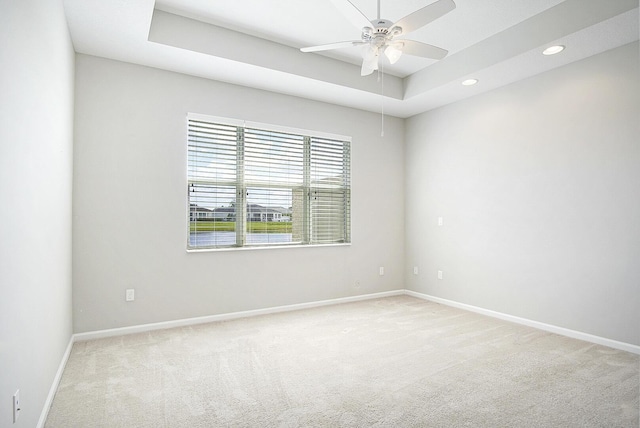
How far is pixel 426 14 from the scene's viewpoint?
2.22 m

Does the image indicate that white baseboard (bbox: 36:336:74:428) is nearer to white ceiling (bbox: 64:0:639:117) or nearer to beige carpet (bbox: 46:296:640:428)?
beige carpet (bbox: 46:296:640:428)

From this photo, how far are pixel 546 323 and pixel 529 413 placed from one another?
6.33 feet

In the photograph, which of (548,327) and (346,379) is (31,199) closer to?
(346,379)

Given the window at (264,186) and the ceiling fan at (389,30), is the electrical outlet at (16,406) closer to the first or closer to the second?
the window at (264,186)

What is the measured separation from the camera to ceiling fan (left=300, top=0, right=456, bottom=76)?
2174 millimetres

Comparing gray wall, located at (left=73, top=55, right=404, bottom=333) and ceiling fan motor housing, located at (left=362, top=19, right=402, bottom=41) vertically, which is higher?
ceiling fan motor housing, located at (left=362, top=19, right=402, bottom=41)

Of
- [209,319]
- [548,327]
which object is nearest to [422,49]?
[548,327]

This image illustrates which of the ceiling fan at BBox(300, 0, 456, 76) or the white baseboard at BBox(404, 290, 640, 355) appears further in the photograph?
the white baseboard at BBox(404, 290, 640, 355)

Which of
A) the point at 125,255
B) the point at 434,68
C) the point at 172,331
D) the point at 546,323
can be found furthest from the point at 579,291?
the point at 125,255

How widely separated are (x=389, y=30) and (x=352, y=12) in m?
0.32

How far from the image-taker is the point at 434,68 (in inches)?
166

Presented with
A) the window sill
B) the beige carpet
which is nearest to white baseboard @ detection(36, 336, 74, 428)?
the beige carpet

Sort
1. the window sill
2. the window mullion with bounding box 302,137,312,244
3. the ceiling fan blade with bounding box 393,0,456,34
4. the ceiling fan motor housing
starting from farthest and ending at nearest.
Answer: the window mullion with bounding box 302,137,312,244, the window sill, the ceiling fan motor housing, the ceiling fan blade with bounding box 393,0,456,34

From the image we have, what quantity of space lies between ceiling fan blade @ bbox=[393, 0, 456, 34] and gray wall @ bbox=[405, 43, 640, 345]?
216 cm
